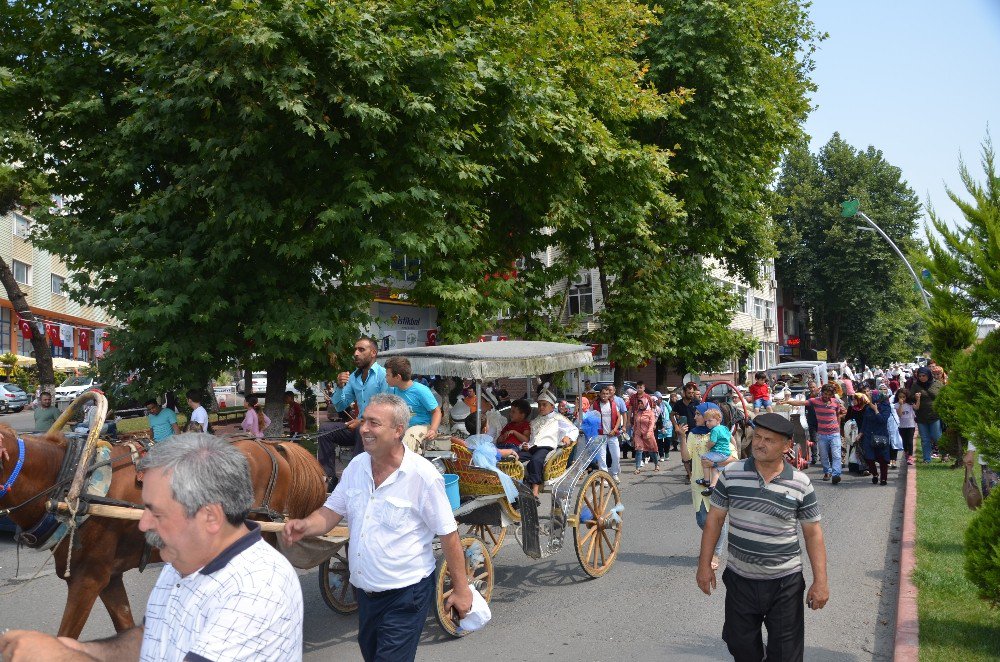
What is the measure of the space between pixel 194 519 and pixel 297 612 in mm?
402

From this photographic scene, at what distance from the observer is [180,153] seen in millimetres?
15625

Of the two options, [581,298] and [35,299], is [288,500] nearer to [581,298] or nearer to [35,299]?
[581,298]

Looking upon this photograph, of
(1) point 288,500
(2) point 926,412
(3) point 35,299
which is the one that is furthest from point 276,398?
(3) point 35,299

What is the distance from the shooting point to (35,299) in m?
51.5

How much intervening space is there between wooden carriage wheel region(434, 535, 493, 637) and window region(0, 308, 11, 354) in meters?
50.2

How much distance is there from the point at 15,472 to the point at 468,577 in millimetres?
3435

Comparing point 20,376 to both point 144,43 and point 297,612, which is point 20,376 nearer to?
point 144,43

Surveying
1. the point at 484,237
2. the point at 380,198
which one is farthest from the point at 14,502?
the point at 484,237

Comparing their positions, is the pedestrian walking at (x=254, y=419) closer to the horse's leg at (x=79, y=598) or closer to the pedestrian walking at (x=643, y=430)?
the pedestrian walking at (x=643, y=430)

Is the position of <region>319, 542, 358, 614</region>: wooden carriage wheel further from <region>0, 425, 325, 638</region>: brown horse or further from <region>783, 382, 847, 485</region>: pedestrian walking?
<region>783, 382, 847, 485</region>: pedestrian walking

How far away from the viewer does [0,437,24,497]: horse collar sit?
18.2ft

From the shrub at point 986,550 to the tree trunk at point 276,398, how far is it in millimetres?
12221

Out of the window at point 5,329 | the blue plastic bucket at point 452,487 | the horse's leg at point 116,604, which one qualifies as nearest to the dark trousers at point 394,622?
the horse's leg at point 116,604

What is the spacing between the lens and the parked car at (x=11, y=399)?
40.2 meters
